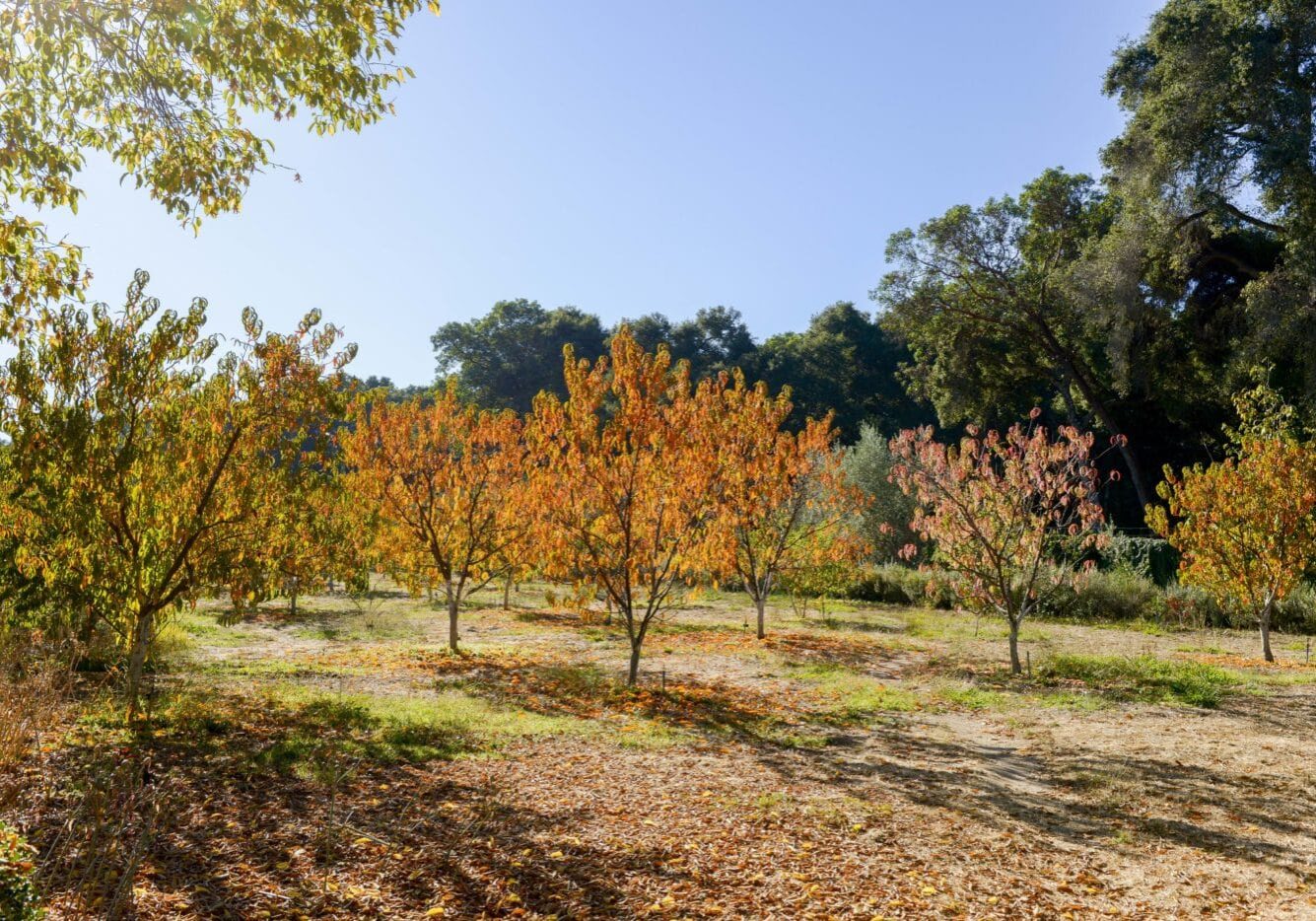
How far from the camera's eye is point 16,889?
116 inches

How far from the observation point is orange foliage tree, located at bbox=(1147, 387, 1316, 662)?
44.0ft

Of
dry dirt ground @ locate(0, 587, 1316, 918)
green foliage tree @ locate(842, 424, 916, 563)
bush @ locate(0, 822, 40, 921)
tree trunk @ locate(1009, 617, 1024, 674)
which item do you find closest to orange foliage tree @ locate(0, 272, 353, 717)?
dry dirt ground @ locate(0, 587, 1316, 918)

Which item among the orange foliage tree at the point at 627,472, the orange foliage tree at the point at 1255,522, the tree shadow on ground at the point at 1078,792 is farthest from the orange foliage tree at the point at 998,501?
the tree shadow on ground at the point at 1078,792

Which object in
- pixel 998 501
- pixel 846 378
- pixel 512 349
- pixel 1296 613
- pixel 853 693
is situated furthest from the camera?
pixel 512 349

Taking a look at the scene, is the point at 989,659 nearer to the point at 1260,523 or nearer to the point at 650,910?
the point at 1260,523

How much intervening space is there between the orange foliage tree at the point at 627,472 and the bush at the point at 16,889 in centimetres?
715

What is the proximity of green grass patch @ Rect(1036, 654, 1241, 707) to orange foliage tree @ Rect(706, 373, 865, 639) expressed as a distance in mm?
5053

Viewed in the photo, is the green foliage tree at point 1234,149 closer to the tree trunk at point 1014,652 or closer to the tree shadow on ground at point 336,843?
the tree trunk at point 1014,652

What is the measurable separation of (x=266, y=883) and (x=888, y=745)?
5.93m

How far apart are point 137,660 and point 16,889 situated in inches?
228

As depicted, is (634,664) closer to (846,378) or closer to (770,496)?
(770,496)

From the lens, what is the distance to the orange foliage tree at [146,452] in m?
7.04

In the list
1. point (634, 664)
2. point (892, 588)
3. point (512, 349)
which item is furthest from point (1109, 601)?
point (512, 349)

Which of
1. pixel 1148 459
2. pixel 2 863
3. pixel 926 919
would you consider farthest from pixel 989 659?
pixel 1148 459
